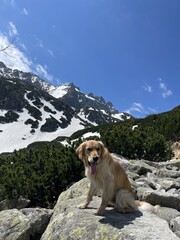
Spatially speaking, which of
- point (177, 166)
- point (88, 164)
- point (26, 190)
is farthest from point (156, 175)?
point (88, 164)

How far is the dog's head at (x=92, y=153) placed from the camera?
603cm

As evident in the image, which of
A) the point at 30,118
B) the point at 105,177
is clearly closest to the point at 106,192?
the point at 105,177

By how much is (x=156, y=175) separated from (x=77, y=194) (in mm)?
5099

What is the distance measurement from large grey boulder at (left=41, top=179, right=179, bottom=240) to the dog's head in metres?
0.99

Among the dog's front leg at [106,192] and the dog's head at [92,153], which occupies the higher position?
the dog's head at [92,153]

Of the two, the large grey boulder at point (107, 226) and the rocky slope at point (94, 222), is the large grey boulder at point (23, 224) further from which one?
the large grey boulder at point (107, 226)

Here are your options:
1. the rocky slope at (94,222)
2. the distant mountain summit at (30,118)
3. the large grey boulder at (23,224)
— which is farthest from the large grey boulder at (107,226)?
the distant mountain summit at (30,118)

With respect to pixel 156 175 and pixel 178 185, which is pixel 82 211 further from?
pixel 156 175

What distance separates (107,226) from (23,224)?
10.4 ft

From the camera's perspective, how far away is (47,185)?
51.5 feet

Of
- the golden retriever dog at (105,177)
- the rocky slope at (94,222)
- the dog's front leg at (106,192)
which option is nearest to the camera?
the rocky slope at (94,222)

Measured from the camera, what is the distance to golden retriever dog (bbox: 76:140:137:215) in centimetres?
622

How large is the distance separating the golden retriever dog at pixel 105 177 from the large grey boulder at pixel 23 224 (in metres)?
2.04

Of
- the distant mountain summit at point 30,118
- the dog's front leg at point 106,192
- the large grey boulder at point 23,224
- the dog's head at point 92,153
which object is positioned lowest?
the large grey boulder at point 23,224
